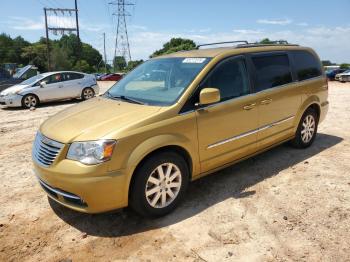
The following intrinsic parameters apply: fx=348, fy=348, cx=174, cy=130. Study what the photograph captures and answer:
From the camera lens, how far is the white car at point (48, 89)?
13.1 meters

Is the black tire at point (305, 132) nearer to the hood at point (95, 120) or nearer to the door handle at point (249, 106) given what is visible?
the door handle at point (249, 106)

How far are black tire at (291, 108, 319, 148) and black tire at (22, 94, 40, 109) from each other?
34.3ft

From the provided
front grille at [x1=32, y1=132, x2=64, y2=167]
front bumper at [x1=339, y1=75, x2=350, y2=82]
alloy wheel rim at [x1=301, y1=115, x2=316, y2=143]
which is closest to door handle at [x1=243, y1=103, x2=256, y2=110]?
alloy wheel rim at [x1=301, y1=115, x2=316, y2=143]

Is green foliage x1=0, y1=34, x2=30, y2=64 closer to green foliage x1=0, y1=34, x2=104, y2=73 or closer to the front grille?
green foliage x1=0, y1=34, x2=104, y2=73

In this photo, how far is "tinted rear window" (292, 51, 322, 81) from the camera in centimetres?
580

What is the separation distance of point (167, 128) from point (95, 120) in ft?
2.65

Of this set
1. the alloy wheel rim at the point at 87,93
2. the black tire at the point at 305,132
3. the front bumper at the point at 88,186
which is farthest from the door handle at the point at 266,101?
the alloy wheel rim at the point at 87,93

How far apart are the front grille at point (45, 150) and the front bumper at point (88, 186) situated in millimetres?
116

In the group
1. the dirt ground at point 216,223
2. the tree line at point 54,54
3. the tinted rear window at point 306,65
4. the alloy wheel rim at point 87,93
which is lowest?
the dirt ground at point 216,223

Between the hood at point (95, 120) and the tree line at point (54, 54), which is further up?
the tree line at point (54, 54)

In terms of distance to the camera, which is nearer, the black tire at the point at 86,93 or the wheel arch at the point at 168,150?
the wheel arch at the point at 168,150

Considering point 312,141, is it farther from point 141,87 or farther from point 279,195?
point 141,87

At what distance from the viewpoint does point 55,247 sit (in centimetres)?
349

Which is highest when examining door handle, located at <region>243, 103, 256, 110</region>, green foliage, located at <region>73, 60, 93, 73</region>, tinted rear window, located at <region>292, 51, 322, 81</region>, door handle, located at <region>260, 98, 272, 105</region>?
green foliage, located at <region>73, 60, 93, 73</region>
